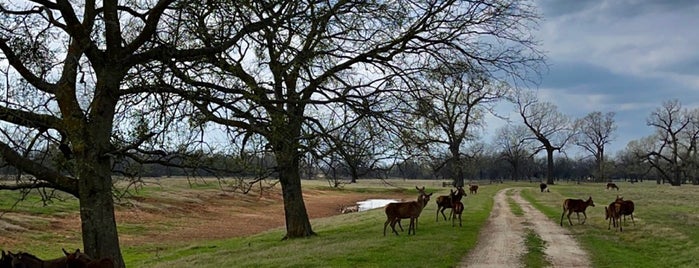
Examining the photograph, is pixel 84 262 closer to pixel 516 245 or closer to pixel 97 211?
pixel 97 211

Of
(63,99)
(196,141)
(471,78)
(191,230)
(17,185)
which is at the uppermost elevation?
(471,78)

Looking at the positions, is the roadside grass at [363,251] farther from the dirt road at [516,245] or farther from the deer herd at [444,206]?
the deer herd at [444,206]

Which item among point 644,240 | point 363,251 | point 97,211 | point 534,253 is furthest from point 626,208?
point 97,211

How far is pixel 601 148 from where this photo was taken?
10388cm

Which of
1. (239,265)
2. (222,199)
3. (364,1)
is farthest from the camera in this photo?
(222,199)

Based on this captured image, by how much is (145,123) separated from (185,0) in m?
2.12

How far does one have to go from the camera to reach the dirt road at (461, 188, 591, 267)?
1402 cm

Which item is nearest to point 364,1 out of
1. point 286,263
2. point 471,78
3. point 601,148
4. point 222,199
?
point 471,78

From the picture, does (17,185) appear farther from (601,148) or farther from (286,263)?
(601,148)

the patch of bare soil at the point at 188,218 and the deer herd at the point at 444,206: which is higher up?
the deer herd at the point at 444,206

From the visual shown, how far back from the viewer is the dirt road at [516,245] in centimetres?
1402

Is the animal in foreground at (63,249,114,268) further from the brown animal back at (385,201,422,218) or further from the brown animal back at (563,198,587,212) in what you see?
the brown animal back at (563,198,587,212)

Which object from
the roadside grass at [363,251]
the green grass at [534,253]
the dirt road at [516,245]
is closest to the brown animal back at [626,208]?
the dirt road at [516,245]

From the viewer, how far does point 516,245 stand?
16938 mm
